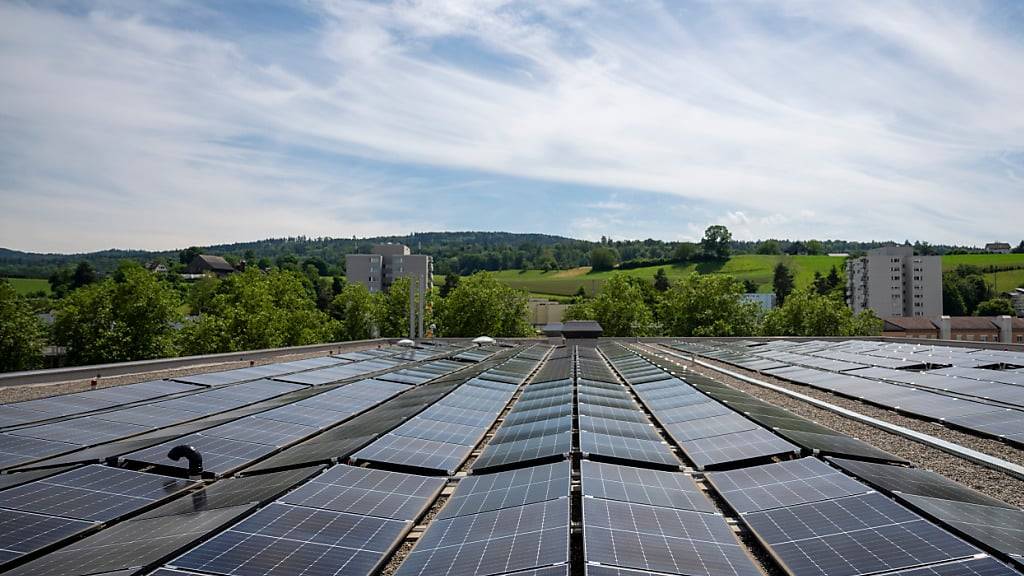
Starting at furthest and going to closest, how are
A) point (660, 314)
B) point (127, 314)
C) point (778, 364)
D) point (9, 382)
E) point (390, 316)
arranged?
point (660, 314), point (390, 316), point (127, 314), point (778, 364), point (9, 382)

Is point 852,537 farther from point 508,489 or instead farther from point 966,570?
point 508,489

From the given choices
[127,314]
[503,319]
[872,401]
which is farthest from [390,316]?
[872,401]

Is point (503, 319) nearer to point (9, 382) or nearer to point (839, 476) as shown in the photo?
point (9, 382)

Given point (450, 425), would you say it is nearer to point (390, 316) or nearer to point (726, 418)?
point (726, 418)

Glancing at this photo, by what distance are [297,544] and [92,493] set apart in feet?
15.5

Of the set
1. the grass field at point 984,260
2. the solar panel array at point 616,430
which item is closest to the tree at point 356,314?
the solar panel array at point 616,430

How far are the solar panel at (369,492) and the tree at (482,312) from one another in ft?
210

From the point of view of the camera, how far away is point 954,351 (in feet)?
124

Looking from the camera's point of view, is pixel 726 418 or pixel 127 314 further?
pixel 127 314

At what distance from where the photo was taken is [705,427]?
1472cm

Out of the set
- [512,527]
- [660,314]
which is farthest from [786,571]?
[660,314]

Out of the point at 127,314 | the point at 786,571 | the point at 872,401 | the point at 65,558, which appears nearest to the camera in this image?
the point at 786,571

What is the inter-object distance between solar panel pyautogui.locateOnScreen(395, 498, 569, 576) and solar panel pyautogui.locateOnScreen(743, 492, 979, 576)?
9.17 ft

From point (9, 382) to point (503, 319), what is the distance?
5845 centimetres
